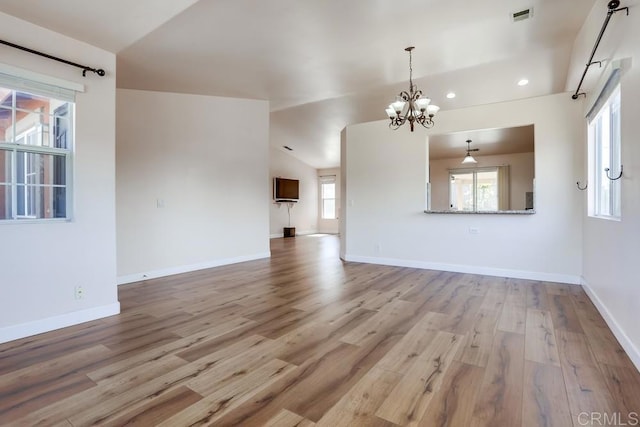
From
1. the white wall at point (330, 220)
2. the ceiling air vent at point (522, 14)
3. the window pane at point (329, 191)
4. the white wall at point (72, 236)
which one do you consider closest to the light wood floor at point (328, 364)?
the white wall at point (72, 236)

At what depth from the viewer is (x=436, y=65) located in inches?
172

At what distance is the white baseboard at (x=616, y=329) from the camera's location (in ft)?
6.63

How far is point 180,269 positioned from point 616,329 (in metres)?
5.08

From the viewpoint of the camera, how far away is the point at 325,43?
3.68m

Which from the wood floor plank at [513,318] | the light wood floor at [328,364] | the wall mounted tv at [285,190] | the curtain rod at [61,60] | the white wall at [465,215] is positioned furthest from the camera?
the wall mounted tv at [285,190]

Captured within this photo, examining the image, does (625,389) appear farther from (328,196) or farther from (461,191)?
(328,196)

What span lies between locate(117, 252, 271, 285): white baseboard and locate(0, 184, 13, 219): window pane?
6.50 ft

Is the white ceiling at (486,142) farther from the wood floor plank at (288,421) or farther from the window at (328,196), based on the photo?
the wood floor plank at (288,421)

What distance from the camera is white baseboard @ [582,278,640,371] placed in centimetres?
202

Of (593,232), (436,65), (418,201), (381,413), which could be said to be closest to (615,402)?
(381,413)

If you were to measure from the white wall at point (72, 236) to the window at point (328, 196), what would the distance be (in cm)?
940

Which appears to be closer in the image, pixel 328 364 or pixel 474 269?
pixel 328 364

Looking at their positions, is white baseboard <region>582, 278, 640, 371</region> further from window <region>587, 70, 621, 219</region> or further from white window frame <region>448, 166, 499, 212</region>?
white window frame <region>448, 166, 499, 212</region>

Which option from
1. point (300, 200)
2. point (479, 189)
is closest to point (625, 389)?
point (479, 189)
